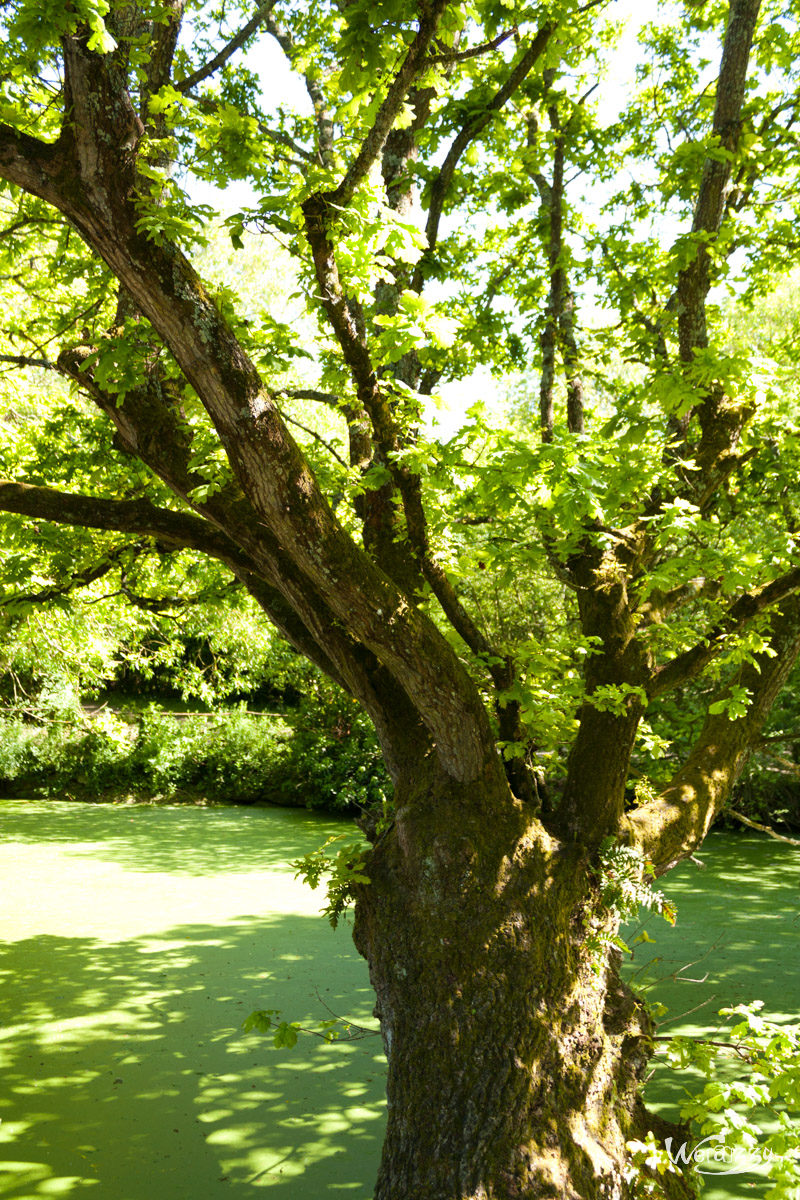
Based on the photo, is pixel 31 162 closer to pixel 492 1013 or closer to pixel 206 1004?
pixel 492 1013

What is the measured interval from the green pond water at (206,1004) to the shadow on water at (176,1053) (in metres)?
0.01

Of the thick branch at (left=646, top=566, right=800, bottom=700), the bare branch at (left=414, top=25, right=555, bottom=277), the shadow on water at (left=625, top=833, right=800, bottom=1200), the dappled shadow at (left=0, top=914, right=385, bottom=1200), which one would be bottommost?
the dappled shadow at (left=0, top=914, right=385, bottom=1200)

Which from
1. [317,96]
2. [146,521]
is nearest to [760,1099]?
[146,521]

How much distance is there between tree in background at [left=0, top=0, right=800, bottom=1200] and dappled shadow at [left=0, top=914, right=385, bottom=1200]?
1023 mm

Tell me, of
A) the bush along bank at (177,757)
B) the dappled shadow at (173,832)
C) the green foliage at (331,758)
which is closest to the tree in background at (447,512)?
the dappled shadow at (173,832)

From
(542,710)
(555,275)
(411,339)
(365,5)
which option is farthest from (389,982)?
(555,275)

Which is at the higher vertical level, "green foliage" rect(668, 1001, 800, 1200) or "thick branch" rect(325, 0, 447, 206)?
"thick branch" rect(325, 0, 447, 206)

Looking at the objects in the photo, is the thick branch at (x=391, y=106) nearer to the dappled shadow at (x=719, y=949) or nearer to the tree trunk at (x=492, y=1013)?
the tree trunk at (x=492, y=1013)

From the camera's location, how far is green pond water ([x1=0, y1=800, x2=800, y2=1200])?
3473 mm

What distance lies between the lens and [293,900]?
809 cm

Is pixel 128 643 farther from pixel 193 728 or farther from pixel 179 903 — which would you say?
pixel 179 903

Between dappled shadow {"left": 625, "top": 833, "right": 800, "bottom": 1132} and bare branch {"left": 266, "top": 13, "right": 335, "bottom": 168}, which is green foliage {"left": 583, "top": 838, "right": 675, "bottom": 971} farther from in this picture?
bare branch {"left": 266, "top": 13, "right": 335, "bottom": 168}

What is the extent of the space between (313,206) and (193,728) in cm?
1327

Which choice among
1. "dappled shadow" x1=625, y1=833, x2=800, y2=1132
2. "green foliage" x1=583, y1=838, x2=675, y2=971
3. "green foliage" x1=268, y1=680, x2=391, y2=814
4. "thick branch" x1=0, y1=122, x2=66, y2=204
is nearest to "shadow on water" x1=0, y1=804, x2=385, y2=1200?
"green foliage" x1=583, y1=838, x2=675, y2=971
